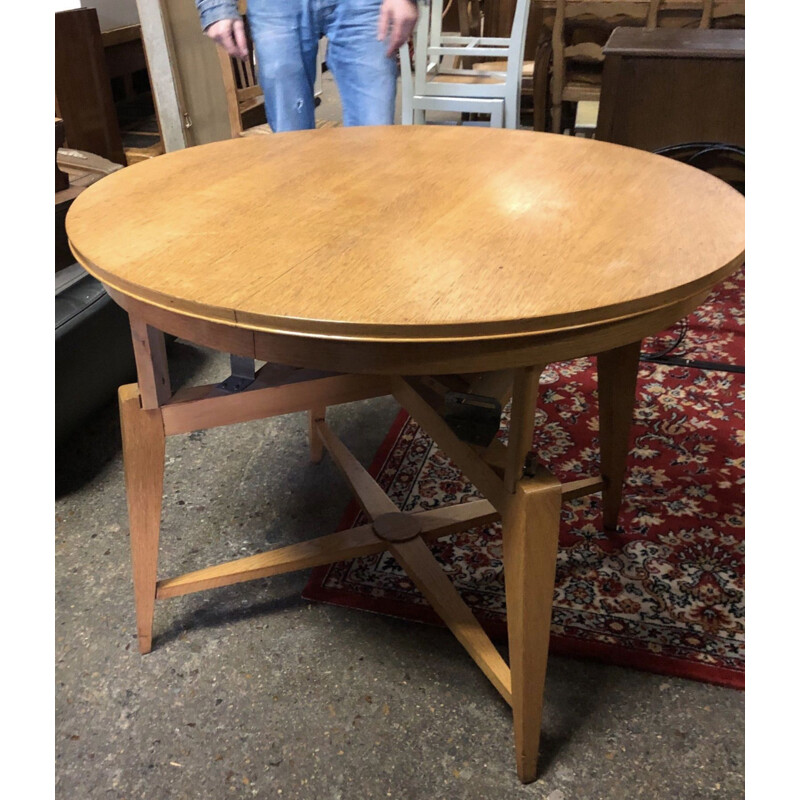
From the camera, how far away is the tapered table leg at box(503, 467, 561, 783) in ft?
3.09

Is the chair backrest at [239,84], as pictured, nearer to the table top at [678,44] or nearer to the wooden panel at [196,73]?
the wooden panel at [196,73]

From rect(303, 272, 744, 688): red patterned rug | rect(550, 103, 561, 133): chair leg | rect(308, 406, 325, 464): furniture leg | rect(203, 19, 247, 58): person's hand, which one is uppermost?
rect(203, 19, 247, 58): person's hand

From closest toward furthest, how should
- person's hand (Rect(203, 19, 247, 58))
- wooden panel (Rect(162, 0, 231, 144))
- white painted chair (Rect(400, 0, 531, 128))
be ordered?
person's hand (Rect(203, 19, 247, 58)), wooden panel (Rect(162, 0, 231, 144)), white painted chair (Rect(400, 0, 531, 128))

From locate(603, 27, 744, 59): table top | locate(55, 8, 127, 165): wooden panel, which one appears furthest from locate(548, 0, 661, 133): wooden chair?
locate(55, 8, 127, 165): wooden panel

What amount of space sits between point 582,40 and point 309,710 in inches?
150

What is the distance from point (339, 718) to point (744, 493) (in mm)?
1078

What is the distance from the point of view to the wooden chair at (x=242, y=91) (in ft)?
8.46

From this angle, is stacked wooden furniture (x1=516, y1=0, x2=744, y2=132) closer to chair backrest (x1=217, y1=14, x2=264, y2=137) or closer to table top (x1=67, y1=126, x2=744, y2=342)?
chair backrest (x1=217, y1=14, x2=264, y2=137)

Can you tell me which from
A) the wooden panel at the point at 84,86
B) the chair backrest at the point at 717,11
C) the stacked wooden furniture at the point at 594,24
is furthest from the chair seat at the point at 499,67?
the wooden panel at the point at 84,86

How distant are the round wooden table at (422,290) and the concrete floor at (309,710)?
0.10 metres

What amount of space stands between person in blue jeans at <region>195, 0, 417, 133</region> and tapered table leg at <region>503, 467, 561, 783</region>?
4.99ft

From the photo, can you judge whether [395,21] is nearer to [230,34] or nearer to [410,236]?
[230,34]

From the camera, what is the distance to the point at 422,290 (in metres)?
0.82

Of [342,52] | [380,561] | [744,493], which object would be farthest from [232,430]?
[744,493]
